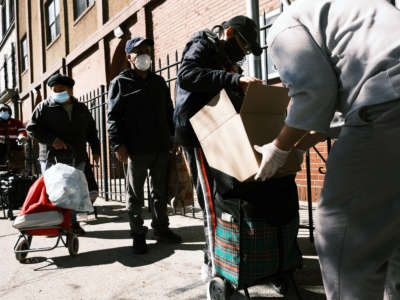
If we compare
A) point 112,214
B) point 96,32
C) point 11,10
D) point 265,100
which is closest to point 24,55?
point 11,10

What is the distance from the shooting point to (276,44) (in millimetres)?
1434

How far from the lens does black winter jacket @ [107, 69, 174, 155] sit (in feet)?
12.0

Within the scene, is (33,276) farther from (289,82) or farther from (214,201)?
(289,82)

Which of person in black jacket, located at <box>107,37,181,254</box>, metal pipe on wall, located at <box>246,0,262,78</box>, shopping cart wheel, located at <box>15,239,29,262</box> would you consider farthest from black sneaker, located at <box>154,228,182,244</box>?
metal pipe on wall, located at <box>246,0,262,78</box>

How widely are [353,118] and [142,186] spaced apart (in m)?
2.71

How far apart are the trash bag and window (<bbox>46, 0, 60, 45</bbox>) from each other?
13.8 meters

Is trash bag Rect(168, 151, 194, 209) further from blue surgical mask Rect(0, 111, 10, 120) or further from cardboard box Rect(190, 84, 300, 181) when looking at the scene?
blue surgical mask Rect(0, 111, 10, 120)

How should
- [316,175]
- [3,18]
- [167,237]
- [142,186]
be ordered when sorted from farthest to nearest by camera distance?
1. [3,18]
2. [316,175]
3. [167,237]
4. [142,186]

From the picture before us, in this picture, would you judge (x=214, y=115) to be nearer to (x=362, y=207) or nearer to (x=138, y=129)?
(x=362, y=207)

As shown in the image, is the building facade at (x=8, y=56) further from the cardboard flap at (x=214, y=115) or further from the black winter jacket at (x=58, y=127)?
the cardboard flap at (x=214, y=115)

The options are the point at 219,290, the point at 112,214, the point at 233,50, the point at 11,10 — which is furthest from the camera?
the point at 11,10

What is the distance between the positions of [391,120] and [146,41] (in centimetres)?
300

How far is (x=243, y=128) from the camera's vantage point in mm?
1911

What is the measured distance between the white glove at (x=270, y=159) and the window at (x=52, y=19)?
1588 cm
